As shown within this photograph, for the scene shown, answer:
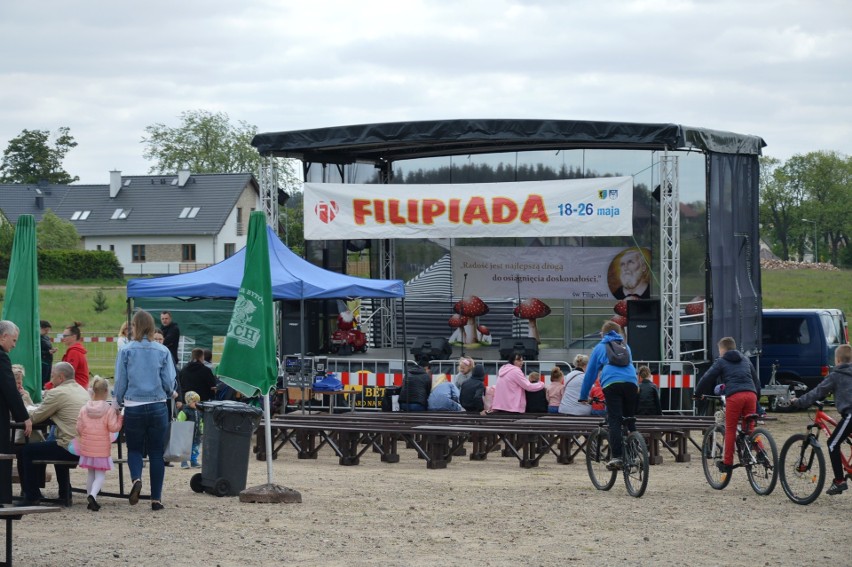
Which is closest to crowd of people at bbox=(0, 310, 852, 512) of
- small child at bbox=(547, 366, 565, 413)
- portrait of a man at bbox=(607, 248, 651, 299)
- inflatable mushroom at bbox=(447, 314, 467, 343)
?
small child at bbox=(547, 366, 565, 413)

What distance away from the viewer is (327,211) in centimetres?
2100

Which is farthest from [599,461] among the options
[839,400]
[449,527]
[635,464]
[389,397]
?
[389,397]

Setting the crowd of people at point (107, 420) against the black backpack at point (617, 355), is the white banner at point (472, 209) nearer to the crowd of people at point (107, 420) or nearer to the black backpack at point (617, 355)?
the black backpack at point (617, 355)

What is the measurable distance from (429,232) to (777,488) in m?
9.69

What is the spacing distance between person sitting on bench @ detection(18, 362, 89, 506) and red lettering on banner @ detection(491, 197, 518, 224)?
34.3 feet

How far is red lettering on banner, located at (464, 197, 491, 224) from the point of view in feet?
65.9

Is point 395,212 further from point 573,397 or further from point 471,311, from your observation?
point 573,397

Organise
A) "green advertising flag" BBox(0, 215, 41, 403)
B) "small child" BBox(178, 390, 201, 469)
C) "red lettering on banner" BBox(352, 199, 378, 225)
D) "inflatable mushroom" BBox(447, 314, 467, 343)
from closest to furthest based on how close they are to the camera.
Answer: "green advertising flag" BBox(0, 215, 41, 403) < "small child" BBox(178, 390, 201, 469) < "red lettering on banner" BBox(352, 199, 378, 225) < "inflatable mushroom" BBox(447, 314, 467, 343)

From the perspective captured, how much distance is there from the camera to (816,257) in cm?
8931

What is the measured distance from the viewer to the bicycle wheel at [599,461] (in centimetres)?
1185

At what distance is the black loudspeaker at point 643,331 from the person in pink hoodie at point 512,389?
3.30m

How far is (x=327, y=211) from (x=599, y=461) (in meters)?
10.0

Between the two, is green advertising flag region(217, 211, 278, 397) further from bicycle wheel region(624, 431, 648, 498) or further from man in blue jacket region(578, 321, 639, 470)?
bicycle wheel region(624, 431, 648, 498)

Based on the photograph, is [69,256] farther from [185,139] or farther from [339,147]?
[339,147]
